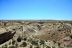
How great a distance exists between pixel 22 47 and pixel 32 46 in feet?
5.42

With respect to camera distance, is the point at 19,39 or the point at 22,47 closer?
the point at 22,47

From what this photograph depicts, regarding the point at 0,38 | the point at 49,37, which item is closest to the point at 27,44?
the point at 0,38

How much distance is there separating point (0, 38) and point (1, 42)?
2.54 ft

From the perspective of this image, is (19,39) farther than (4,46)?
Yes

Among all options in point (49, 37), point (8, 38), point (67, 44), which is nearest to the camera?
point (67, 44)

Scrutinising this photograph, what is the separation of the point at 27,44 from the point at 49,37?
43.3 ft

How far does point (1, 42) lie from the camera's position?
29.8 metres

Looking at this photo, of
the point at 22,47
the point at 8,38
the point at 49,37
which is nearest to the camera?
the point at 22,47

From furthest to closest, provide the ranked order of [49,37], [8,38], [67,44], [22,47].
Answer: [49,37]
[8,38]
[67,44]
[22,47]

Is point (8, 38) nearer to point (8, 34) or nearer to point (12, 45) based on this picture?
point (8, 34)

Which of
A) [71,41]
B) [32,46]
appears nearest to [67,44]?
[71,41]

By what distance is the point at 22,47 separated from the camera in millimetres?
26203

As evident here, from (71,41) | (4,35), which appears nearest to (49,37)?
(71,41)

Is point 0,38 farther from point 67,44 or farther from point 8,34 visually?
point 67,44
